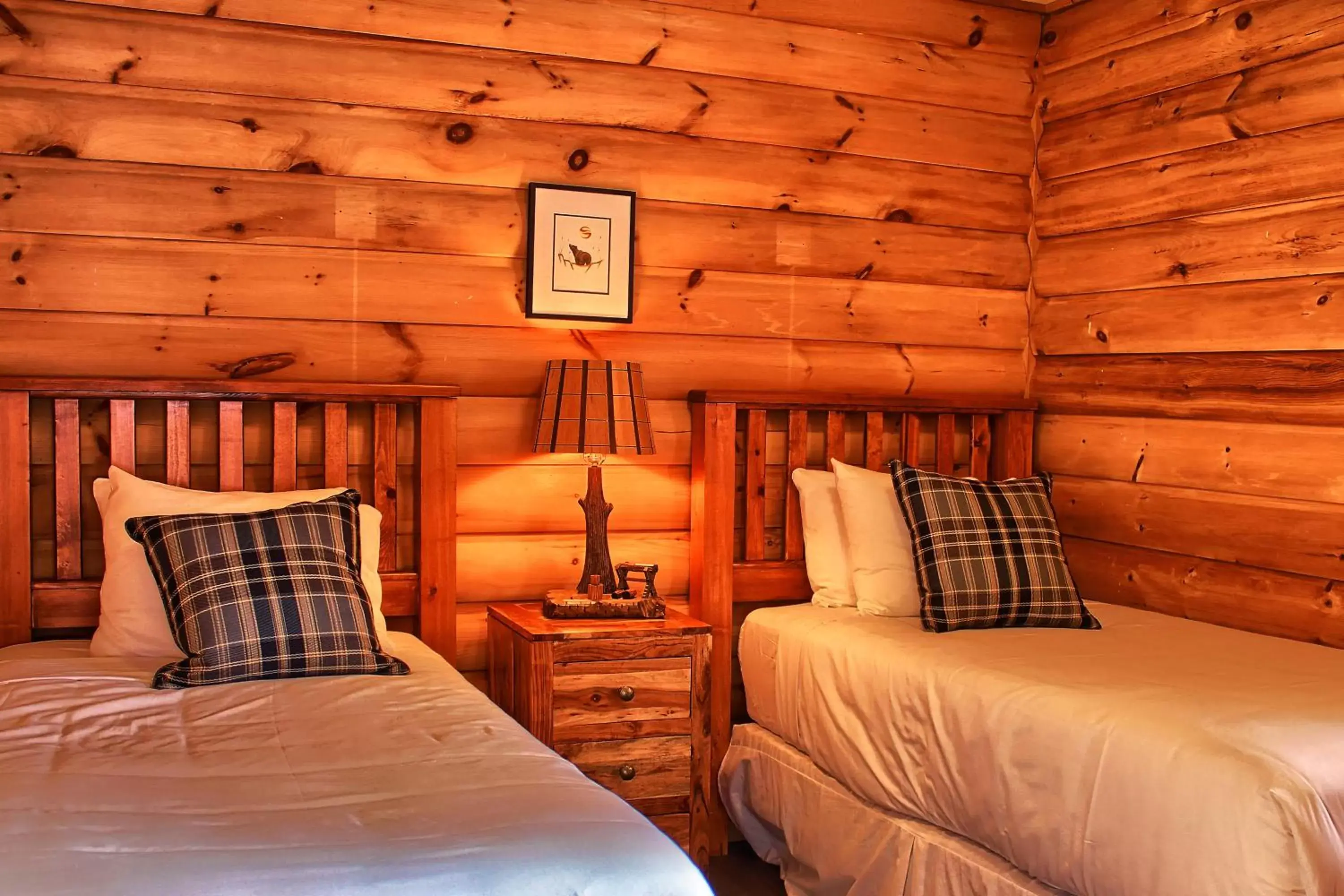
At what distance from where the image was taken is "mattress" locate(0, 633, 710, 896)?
4.37 feet

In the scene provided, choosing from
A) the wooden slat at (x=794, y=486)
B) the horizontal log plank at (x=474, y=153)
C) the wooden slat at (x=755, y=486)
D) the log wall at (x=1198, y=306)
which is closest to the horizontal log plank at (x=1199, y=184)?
the log wall at (x=1198, y=306)

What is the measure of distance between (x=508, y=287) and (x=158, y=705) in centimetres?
140

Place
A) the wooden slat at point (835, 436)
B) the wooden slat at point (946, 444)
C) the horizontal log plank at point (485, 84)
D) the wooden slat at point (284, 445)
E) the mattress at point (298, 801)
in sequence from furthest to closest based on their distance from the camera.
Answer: the wooden slat at point (946, 444), the wooden slat at point (835, 436), the wooden slat at point (284, 445), the horizontal log plank at point (485, 84), the mattress at point (298, 801)

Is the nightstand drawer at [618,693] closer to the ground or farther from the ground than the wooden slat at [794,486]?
closer to the ground

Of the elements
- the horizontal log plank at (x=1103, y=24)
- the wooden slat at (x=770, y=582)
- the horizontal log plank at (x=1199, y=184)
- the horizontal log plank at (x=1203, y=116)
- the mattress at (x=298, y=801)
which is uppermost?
the horizontal log plank at (x=1103, y=24)

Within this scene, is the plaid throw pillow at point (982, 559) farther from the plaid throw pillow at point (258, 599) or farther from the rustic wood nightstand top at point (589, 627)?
the plaid throw pillow at point (258, 599)

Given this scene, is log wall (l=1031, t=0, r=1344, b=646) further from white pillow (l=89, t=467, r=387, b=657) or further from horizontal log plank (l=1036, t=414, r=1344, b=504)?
white pillow (l=89, t=467, r=387, b=657)

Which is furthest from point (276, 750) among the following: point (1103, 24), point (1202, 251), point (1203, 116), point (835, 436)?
point (1103, 24)

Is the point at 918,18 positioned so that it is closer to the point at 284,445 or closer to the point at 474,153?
the point at 474,153

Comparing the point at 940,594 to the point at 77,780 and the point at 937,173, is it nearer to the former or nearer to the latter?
the point at 937,173

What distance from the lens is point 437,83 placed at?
2975mm

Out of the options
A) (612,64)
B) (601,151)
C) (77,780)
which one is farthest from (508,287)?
(77,780)

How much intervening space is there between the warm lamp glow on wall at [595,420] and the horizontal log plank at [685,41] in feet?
2.78

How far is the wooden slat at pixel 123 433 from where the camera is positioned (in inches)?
105
